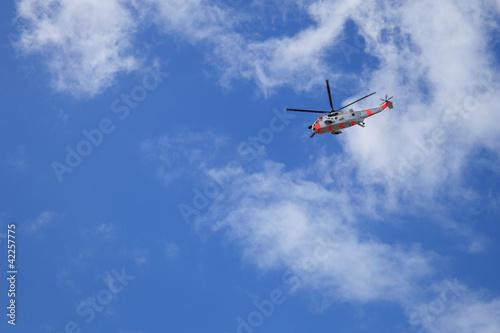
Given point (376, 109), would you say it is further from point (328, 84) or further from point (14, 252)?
point (14, 252)

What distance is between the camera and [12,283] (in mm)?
71375

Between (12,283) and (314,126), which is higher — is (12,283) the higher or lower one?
the lower one

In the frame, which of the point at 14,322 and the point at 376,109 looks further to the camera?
the point at 376,109

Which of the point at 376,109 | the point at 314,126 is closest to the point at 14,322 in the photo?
the point at 314,126

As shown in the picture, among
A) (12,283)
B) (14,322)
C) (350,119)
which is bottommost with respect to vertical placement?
(14,322)

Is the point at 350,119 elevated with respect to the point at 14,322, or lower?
elevated

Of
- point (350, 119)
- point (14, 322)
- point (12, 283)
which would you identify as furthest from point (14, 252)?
point (350, 119)

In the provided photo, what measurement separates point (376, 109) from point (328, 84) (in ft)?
33.5

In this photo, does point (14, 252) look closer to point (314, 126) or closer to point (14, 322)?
point (14, 322)

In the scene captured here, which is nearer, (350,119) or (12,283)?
(12,283)

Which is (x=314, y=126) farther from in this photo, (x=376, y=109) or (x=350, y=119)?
(x=376, y=109)

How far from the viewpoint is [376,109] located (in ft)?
263

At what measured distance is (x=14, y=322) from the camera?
7056 cm

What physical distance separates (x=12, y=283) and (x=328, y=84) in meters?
49.4
